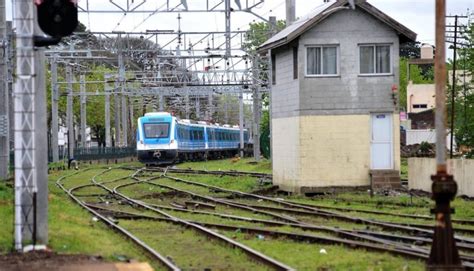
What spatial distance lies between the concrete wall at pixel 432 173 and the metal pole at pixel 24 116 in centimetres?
1441

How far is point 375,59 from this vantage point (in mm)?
30188

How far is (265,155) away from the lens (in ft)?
204

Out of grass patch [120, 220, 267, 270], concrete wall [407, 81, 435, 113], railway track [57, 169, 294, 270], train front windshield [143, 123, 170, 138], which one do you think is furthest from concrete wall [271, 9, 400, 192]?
concrete wall [407, 81, 435, 113]

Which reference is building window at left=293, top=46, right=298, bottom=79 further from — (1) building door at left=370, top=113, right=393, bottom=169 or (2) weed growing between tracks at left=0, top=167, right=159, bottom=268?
(2) weed growing between tracks at left=0, top=167, right=159, bottom=268

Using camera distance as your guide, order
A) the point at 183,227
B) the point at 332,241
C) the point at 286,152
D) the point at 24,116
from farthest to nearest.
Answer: the point at 286,152, the point at 183,227, the point at 332,241, the point at 24,116

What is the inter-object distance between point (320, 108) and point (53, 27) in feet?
55.3

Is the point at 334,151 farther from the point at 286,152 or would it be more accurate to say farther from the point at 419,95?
the point at 419,95

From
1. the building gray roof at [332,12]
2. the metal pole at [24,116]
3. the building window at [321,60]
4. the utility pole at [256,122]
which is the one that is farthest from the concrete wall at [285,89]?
the utility pole at [256,122]

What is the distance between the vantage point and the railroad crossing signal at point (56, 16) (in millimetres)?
13484

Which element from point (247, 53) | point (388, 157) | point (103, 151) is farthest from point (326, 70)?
point (103, 151)

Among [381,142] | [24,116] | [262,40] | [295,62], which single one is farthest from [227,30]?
[24,116]

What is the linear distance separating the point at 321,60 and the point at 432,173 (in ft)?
17.8

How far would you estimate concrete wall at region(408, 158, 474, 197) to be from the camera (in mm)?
26109

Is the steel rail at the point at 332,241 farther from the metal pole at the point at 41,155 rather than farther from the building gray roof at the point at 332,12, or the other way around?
the building gray roof at the point at 332,12
